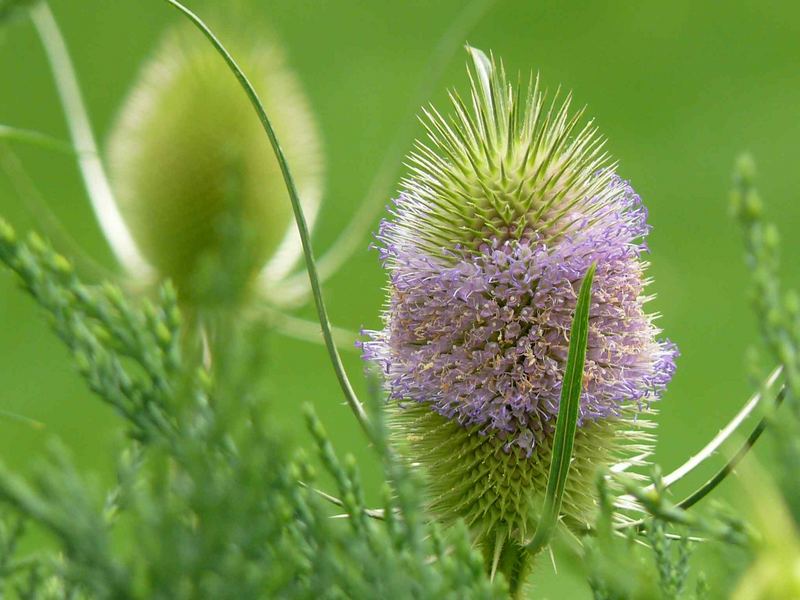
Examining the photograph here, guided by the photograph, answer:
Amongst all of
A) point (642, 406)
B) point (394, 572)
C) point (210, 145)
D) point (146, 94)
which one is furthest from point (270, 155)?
point (394, 572)

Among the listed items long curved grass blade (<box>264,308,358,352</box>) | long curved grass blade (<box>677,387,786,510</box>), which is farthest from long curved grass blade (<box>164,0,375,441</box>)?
long curved grass blade (<box>264,308,358,352</box>)

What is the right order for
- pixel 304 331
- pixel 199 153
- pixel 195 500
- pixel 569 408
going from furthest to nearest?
pixel 199 153 < pixel 304 331 < pixel 569 408 < pixel 195 500

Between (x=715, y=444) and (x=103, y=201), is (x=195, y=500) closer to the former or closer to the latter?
(x=715, y=444)

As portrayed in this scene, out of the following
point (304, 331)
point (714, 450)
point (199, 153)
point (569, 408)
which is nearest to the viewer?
point (569, 408)

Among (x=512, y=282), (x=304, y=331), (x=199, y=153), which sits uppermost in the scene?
(x=199, y=153)

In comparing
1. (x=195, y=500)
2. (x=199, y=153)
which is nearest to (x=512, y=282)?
(x=195, y=500)

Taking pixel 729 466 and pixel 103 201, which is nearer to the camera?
pixel 729 466

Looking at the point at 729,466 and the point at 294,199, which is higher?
the point at 294,199
